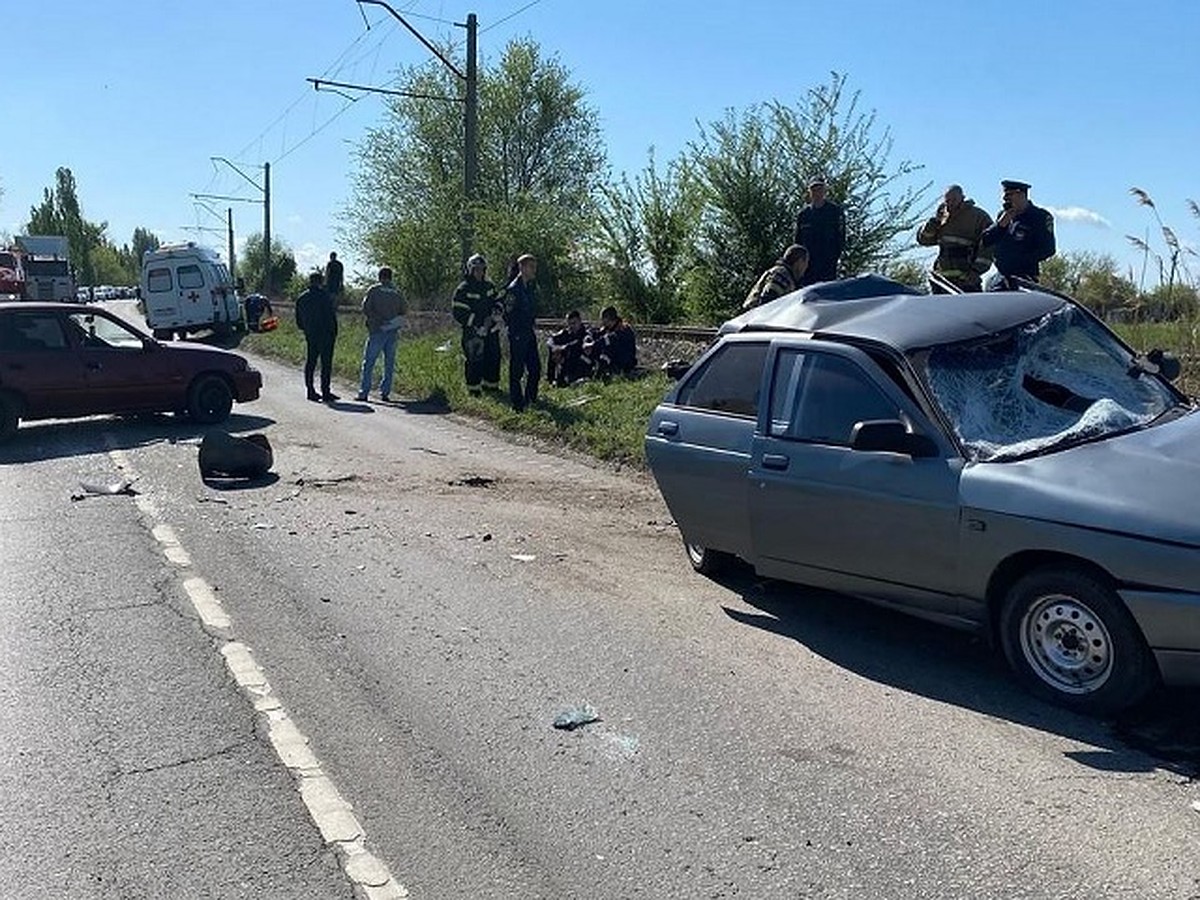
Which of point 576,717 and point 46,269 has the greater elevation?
point 46,269

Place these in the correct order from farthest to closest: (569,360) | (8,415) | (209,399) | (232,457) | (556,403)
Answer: (569,360)
(556,403)
(209,399)
(8,415)
(232,457)

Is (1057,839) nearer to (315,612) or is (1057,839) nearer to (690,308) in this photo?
(315,612)

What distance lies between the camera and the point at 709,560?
7246 mm

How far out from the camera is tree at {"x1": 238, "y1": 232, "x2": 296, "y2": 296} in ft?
228

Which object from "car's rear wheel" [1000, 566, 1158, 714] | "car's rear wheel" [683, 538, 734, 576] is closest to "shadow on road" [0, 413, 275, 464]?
"car's rear wheel" [683, 538, 734, 576]

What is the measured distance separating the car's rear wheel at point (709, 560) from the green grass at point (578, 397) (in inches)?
164

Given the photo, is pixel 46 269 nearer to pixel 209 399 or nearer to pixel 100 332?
pixel 209 399

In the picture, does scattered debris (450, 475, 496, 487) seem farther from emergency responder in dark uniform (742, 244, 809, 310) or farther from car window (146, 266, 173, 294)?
car window (146, 266, 173, 294)

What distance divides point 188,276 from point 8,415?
2204 cm

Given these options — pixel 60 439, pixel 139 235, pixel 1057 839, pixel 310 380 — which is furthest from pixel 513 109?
pixel 139 235

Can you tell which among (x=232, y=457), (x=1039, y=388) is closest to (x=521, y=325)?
(x=232, y=457)

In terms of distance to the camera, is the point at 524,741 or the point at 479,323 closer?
the point at 524,741

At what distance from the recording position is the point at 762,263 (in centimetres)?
2391

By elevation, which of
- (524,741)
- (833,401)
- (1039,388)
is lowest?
(524,741)
